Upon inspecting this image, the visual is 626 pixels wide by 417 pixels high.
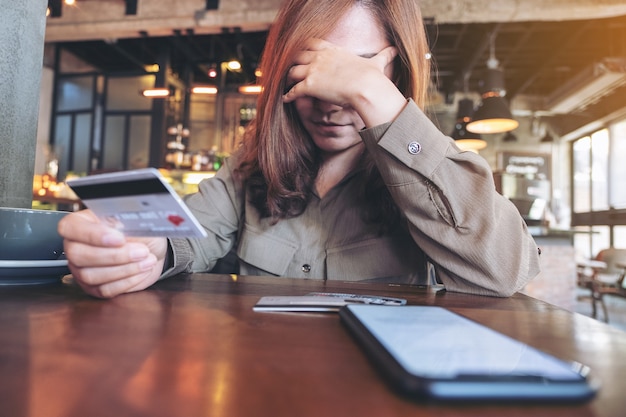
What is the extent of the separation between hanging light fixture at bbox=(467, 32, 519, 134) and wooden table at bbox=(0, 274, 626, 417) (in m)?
4.86

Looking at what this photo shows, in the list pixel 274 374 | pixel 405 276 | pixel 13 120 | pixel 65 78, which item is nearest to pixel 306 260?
pixel 405 276

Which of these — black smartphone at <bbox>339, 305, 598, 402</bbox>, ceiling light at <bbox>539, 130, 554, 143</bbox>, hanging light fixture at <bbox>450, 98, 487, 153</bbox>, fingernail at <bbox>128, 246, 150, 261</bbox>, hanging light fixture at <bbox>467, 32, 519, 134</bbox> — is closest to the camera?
black smartphone at <bbox>339, 305, 598, 402</bbox>

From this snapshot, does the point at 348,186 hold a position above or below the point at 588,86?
below

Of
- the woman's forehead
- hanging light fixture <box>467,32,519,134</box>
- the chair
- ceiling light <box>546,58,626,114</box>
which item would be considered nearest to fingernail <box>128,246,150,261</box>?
the woman's forehead

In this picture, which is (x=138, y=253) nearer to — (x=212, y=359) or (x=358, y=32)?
(x=212, y=359)

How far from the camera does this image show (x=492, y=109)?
16.4ft

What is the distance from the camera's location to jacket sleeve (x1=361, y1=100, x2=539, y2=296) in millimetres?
776

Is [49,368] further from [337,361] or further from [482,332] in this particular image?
[482,332]

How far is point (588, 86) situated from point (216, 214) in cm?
820

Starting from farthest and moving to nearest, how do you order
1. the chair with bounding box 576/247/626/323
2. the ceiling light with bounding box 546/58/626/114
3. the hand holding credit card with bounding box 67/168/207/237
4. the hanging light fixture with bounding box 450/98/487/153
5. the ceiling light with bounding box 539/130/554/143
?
the ceiling light with bounding box 539/130/554/143
the hanging light fixture with bounding box 450/98/487/153
the ceiling light with bounding box 546/58/626/114
the chair with bounding box 576/247/626/323
the hand holding credit card with bounding box 67/168/207/237

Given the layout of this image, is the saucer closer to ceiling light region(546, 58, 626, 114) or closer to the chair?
the chair

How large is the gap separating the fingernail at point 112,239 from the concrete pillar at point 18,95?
33.1 inches

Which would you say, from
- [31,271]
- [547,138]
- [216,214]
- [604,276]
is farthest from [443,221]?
[547,138]

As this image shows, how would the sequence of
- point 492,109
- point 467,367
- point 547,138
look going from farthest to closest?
point 547,138 < point 492,109 < point 467,367
